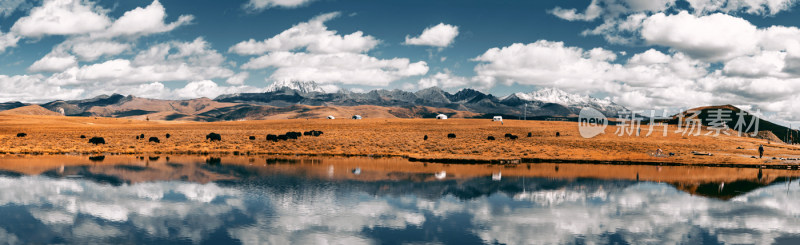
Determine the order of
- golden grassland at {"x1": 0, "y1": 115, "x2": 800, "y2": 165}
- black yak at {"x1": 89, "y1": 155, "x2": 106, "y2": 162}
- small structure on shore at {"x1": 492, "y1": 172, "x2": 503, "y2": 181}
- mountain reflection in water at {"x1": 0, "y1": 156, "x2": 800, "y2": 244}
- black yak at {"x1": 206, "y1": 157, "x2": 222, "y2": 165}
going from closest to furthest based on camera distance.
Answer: mountain reflection in water at {"x1": 0, "y1": 156, "x2": 800, "y2": 244} → small structure on shore at {"x1": 492, "y1": 172, "x2": 503, "y2": 181} → black yak at {"x1": 206, "y1": 157, "x2": 222, "y2": 165} → black yak at {"x1": 89, "y1": 155, "x2": 106, "y2": 162} → golden grassland at {"x1": 0, "y1": 115, "x2": 800, "y2": 165}

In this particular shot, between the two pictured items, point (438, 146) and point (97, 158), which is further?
point (438, 146)

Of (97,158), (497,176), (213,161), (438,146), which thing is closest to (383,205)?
(497,176)

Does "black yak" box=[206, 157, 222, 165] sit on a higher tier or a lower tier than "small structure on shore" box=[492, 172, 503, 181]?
lower

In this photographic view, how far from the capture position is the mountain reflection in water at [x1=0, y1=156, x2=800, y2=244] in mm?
26109

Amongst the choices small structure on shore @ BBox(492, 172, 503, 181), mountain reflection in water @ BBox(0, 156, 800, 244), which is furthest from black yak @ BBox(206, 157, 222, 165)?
small structure on shore @ BBox(492, 172, 503, 181)

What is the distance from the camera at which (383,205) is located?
33688mm

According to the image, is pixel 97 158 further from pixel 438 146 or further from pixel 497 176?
pixel 497 176

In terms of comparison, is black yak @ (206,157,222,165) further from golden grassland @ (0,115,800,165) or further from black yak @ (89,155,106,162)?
black yak @ (89,155,106,162)

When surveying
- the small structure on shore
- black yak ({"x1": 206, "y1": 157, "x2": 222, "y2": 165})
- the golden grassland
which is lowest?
black yak ({"x1": 206, "y1": 157, "x2": 222, "y2": 165})

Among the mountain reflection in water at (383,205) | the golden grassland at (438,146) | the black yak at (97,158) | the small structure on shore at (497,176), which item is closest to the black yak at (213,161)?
the mountain reflection in water at (383,205)

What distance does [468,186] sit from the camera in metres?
42.5

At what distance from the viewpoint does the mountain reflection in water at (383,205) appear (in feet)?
85.7

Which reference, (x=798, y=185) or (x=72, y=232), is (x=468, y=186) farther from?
(x=798, y=185)

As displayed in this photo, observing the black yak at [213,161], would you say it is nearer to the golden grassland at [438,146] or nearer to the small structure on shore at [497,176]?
the golden grassland at [438,146]
